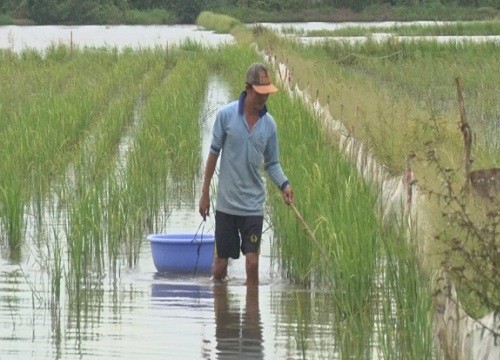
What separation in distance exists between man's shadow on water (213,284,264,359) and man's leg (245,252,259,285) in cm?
3

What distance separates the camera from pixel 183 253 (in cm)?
639

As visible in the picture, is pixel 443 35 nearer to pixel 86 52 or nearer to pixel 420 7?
pixel 86 52

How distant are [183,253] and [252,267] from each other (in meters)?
0.54

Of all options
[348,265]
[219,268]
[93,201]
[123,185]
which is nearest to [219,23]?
[123,185]

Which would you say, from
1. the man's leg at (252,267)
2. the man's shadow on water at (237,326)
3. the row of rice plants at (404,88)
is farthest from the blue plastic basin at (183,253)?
the row of rice plants at (404,88)

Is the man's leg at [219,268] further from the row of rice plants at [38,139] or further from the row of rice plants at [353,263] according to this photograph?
the row of rice plants at [38,139]

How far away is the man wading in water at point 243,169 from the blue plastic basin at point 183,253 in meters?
0.48

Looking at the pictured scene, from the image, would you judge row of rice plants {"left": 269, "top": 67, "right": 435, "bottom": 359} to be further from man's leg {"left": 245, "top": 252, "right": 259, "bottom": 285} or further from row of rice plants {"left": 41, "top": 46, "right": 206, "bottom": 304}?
row of rice plants {"left": 41, "top": 46, "right": 206, "bottom": 304}

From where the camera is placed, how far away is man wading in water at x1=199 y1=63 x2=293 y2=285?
5703 millimetres

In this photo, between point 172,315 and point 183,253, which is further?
point 183,253

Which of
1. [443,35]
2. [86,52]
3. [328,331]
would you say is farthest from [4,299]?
[443,35]

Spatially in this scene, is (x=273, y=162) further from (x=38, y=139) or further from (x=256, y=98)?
(x=38, y=139)

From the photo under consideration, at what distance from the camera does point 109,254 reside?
6.49 metres

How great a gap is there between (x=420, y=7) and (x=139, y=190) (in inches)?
2130
